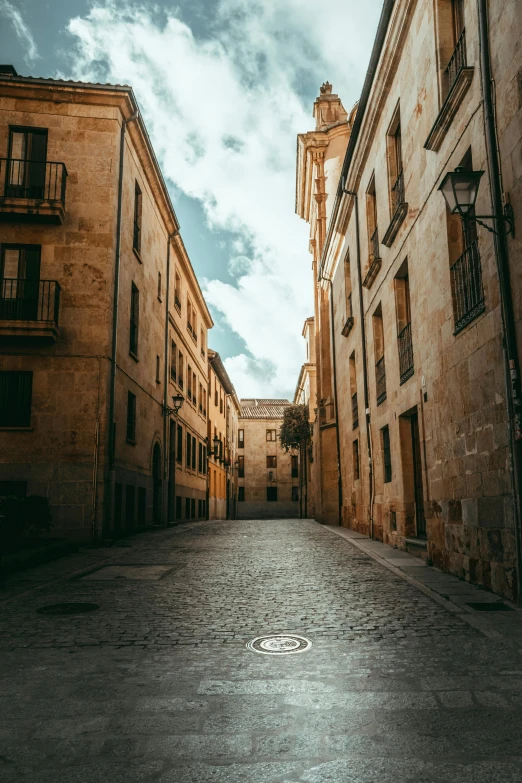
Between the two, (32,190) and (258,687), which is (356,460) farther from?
(258,687)

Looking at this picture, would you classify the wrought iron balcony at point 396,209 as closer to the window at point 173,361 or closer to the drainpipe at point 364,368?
the drainpipe at point 364,368

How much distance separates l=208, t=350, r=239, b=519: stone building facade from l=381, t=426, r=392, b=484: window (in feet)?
67.9

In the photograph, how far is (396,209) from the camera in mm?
12164

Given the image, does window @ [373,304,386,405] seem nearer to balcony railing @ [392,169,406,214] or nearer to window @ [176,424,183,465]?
balcony railing @ [392,169,406,214]

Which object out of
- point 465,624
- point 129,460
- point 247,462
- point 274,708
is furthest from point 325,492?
point 247,462

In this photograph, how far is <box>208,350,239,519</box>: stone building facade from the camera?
1522 inches

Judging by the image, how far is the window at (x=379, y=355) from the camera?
14.6 metres

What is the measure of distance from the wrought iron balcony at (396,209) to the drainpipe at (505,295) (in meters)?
3.94

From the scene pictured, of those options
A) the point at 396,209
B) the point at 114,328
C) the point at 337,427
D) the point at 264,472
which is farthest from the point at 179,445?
the point at 264,472

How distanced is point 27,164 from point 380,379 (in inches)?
405

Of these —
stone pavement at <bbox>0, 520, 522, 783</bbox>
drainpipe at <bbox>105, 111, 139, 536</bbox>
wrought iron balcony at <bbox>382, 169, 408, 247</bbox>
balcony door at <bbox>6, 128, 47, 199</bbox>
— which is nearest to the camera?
stone pavement at <bbox>0, 520, 522, 783</bbox>

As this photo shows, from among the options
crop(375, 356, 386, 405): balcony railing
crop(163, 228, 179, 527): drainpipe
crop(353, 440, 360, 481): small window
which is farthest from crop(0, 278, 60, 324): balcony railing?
crop(353, 440, 360, 481): small window

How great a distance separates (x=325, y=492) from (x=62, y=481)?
1049 cm

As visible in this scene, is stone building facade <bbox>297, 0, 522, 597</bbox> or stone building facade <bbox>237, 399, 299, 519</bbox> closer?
stone building facade <bbox>297, 0, 522, 597</bbox>
